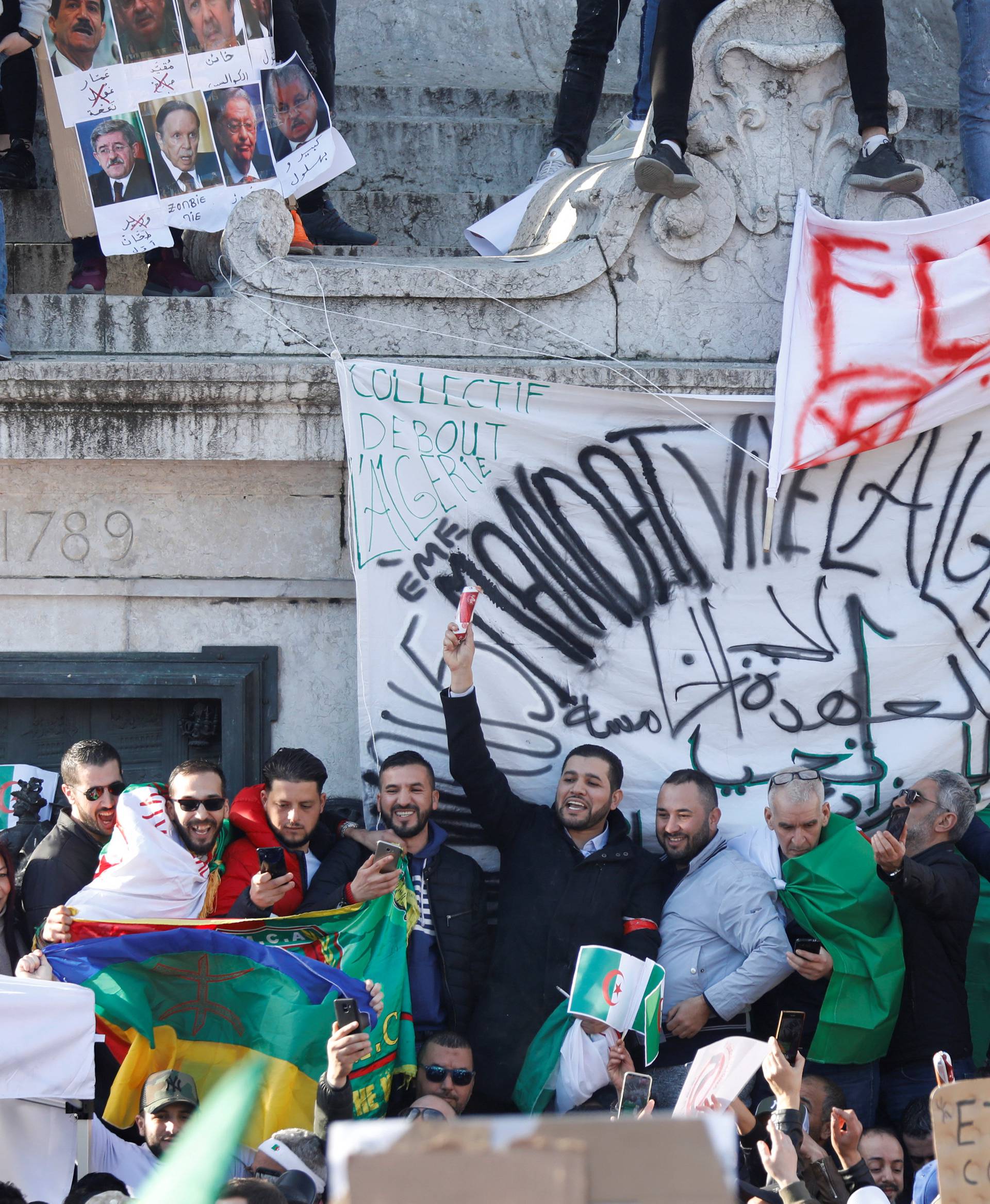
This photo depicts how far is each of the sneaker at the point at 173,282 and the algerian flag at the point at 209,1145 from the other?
3355 millimetres

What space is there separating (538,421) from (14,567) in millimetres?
2279

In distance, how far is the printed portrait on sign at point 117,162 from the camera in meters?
6.91

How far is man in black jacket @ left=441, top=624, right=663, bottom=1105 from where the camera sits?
569cm

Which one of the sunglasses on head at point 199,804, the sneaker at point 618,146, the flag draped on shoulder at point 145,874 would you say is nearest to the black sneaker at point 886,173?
the sneaker at point 618,146

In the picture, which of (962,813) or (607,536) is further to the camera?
(607,536)

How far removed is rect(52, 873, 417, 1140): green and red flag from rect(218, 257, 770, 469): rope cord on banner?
246 cm

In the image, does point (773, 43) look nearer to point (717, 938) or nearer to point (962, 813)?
point (962, 813)

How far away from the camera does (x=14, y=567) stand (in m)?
6.76

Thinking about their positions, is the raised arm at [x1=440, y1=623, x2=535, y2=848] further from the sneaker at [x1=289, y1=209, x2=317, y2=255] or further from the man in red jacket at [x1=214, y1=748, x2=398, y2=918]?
the sneaker at [x1=289, y1=209, x2=317, y2=255]

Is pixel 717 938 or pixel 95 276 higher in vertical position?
pixel 95 276

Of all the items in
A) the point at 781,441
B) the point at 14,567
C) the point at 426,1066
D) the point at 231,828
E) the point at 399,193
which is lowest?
the point at 426,1066

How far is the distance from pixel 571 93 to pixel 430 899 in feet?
13.8

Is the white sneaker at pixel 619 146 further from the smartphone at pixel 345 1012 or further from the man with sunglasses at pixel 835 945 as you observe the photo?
the smartphone at pixel 345 1012

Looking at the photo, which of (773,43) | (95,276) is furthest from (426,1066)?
(773,43)
